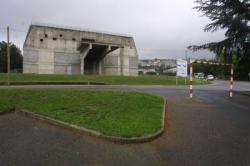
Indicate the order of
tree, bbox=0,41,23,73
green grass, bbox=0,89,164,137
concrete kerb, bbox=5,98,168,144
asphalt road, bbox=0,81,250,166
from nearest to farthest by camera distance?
asphalt road, bbox=0,81,250,166 → concrete kerb, bbox=5,98,168,144 → green grass, bbox=0,89,164,137 → tree, bbox=0,41,23,73

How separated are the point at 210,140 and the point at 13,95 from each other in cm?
909

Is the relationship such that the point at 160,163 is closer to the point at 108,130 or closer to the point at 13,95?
the point at 108,130

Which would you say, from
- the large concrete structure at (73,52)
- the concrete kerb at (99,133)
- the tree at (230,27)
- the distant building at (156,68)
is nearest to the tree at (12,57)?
the large concrete structure at (73,52)

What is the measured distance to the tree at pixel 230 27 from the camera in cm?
1698

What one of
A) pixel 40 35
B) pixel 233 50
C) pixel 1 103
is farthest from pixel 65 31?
pixel 1 103

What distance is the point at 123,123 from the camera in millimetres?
7582

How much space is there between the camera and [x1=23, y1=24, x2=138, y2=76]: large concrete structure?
52.7m

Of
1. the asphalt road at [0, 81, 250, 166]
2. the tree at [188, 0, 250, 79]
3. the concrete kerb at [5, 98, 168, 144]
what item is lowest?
the asphalt road at [0, 81, 250, 166]

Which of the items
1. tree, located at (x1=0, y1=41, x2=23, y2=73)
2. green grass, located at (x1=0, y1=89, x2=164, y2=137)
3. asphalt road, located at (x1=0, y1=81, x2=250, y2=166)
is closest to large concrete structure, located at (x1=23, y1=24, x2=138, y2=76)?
tree, located at (x1=0, y1=41, x2=23, y2=73)

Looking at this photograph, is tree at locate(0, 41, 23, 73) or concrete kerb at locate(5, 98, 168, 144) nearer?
concrete kerb at locate(5, 98, 168, 144)

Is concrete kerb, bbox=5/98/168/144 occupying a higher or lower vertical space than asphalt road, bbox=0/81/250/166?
higher

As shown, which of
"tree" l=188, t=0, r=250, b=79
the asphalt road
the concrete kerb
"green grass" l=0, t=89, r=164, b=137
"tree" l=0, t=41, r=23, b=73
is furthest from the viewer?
"tree" l=0, t=41, r=23, b=73

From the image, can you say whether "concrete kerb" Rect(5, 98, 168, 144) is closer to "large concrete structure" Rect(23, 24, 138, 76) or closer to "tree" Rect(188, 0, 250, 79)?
"tree" Rect(188, 0, 250, 79)

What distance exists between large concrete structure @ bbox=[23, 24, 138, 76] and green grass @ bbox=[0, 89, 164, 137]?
39302mm
